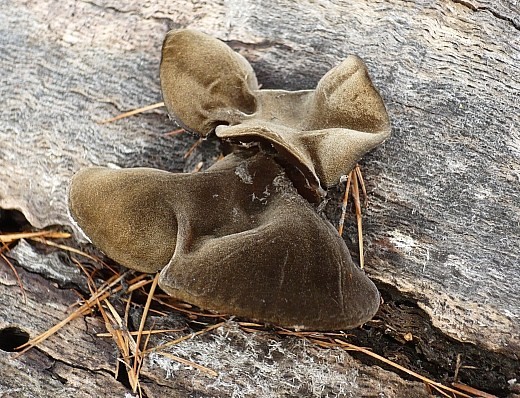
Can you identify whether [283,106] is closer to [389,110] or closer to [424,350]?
[389,110]

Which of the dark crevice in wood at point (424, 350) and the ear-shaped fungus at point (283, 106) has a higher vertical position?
the ear-shaped fungus at point (283, 106)

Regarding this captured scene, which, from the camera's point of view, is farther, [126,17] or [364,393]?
[126,17]

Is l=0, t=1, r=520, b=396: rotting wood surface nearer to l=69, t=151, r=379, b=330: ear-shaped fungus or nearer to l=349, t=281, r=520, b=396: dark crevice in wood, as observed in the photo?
l=349, t=281, r=520, b=396: dark crevice in wood

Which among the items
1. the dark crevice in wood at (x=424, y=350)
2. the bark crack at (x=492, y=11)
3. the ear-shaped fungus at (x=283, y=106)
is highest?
the bark crack at (x=492, y=11)

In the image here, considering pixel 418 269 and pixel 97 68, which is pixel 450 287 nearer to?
pixel 418 269

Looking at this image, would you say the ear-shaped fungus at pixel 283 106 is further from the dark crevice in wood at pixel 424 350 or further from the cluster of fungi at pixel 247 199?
the dark crevice in wood at pixel 424 350

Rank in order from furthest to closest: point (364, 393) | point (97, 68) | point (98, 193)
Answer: point (97, 68) < point (364, 393) < point (98, 193)

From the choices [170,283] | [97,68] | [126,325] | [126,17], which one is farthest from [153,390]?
[126,17]

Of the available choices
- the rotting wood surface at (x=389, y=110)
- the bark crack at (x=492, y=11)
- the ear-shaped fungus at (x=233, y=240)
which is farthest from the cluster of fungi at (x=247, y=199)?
the bark crack at (x=492, y=11)
